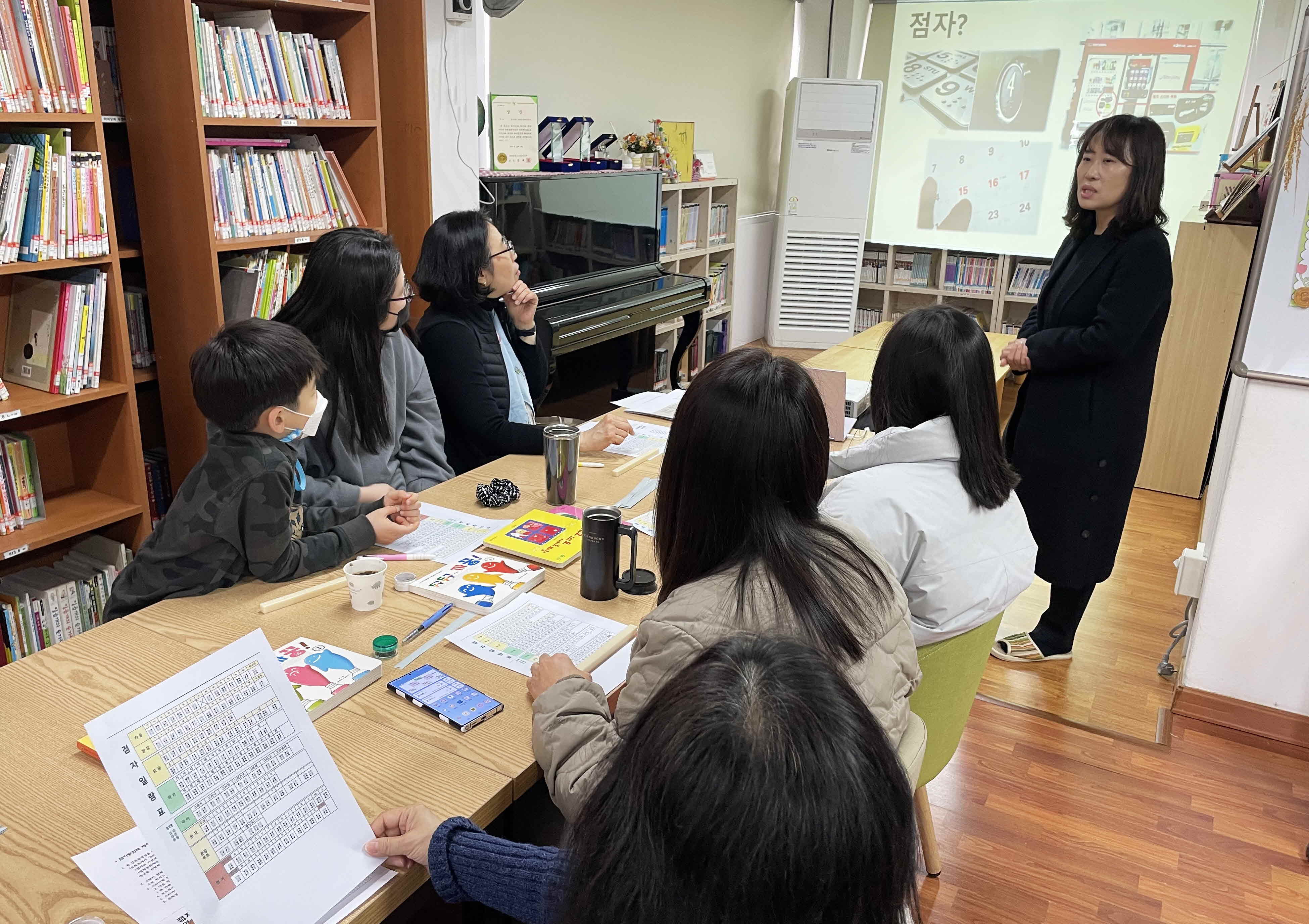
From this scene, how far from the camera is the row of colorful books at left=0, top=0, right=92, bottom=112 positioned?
1999 millimetres

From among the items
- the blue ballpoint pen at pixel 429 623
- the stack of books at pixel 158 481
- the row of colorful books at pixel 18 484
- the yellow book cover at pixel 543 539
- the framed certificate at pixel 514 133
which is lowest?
the stack of books at pixel 158 481

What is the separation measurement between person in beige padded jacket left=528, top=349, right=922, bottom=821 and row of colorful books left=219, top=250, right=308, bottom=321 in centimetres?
192

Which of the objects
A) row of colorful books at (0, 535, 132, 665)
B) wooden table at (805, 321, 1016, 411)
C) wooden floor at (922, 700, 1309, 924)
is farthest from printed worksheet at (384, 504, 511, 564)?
wooden table at (805, 321, 1016, 411)

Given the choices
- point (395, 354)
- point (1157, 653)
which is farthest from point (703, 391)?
point (1157, 653)

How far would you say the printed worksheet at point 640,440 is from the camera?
2.22 m

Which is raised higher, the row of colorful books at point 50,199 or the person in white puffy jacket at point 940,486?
the row of colorful books at point 50,199

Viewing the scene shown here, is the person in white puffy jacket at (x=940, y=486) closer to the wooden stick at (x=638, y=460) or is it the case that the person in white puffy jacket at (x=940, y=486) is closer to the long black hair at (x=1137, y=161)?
the wooden stick at (x=638, y=460)

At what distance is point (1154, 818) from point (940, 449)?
127 cm

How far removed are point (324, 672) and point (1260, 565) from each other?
231cm

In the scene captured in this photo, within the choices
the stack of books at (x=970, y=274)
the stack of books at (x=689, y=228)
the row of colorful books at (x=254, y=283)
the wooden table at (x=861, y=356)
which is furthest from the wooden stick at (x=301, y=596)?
the stack of books at (x=970, y=274)

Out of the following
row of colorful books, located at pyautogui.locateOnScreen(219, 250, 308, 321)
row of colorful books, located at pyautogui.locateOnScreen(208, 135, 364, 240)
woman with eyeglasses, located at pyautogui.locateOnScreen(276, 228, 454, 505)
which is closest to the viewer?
woman with eyeglasses, located at pyautogui.locateOnScreen(276, 228, 454, 505)

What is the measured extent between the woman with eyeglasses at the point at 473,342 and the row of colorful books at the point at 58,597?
0.90m

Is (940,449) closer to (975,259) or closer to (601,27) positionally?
(601,27)

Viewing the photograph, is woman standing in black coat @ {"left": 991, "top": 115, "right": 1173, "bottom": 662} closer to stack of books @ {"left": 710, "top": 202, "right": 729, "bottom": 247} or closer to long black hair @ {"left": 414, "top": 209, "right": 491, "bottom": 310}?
long black hair @ {"left": 414, "top": 209, "right": 491, "bottom": 310}
